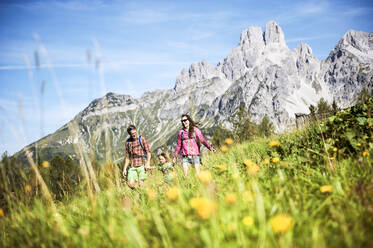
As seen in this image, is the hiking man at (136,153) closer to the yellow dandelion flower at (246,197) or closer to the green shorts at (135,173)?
the green shorts at (135,173)

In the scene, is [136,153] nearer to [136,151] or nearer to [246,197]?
[136,151]

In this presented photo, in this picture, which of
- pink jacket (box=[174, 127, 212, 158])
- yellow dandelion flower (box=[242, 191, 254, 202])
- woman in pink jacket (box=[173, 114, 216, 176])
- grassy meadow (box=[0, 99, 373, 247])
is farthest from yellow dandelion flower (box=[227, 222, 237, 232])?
pink jacket (box=[174, 127, 212, 158])

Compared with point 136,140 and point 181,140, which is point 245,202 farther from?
point 136,140

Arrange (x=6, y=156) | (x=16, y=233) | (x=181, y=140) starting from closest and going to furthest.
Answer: (x=16, y=233), (x=6, y=156), (x=181, y=140)

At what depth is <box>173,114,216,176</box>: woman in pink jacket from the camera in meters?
6.80

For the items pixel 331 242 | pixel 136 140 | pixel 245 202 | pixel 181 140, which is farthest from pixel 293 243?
pixel 136 140

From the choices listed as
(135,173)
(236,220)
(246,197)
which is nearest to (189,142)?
(135,173)

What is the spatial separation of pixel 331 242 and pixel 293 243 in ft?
0.65

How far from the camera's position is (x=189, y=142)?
276 inches

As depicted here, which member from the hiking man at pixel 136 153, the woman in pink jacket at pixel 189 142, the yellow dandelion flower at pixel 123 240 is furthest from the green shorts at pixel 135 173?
the yellow dandelion flower at pixel 123 240

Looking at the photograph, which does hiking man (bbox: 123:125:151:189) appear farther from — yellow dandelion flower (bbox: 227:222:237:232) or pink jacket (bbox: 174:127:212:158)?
yellow dandelion flower (bbox: 227:222:237:232)

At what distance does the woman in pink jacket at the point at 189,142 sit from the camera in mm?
6797

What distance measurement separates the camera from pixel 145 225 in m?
1.74

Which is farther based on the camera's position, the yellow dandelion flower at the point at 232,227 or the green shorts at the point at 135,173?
the green shorts at the point at 135,173
